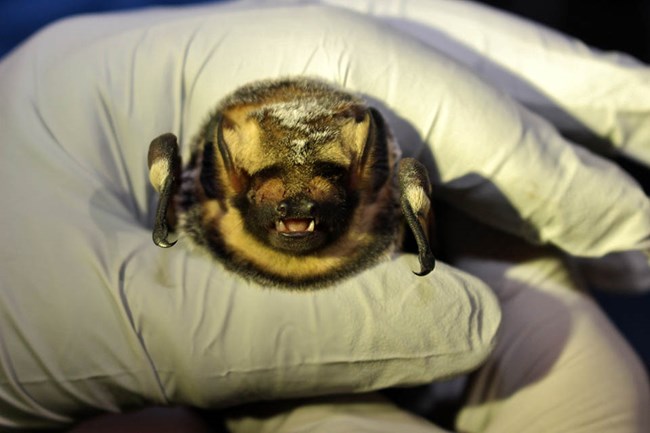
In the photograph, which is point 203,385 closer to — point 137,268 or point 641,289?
point 137,268

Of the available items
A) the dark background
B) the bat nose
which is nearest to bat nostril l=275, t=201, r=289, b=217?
the bat nose

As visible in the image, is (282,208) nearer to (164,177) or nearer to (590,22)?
(164,177)

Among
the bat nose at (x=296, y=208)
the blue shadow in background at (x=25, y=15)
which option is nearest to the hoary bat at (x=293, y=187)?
the bat nose at (x=296, y=208)

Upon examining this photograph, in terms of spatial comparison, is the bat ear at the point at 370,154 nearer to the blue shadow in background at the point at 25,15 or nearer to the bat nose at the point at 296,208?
the bat nose at the point at 296,208

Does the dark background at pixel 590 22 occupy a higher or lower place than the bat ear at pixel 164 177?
lower

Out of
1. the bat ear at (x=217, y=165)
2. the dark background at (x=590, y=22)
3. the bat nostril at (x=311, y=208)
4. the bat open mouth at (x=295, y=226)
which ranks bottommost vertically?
the dark background at (x=590, y=22)
